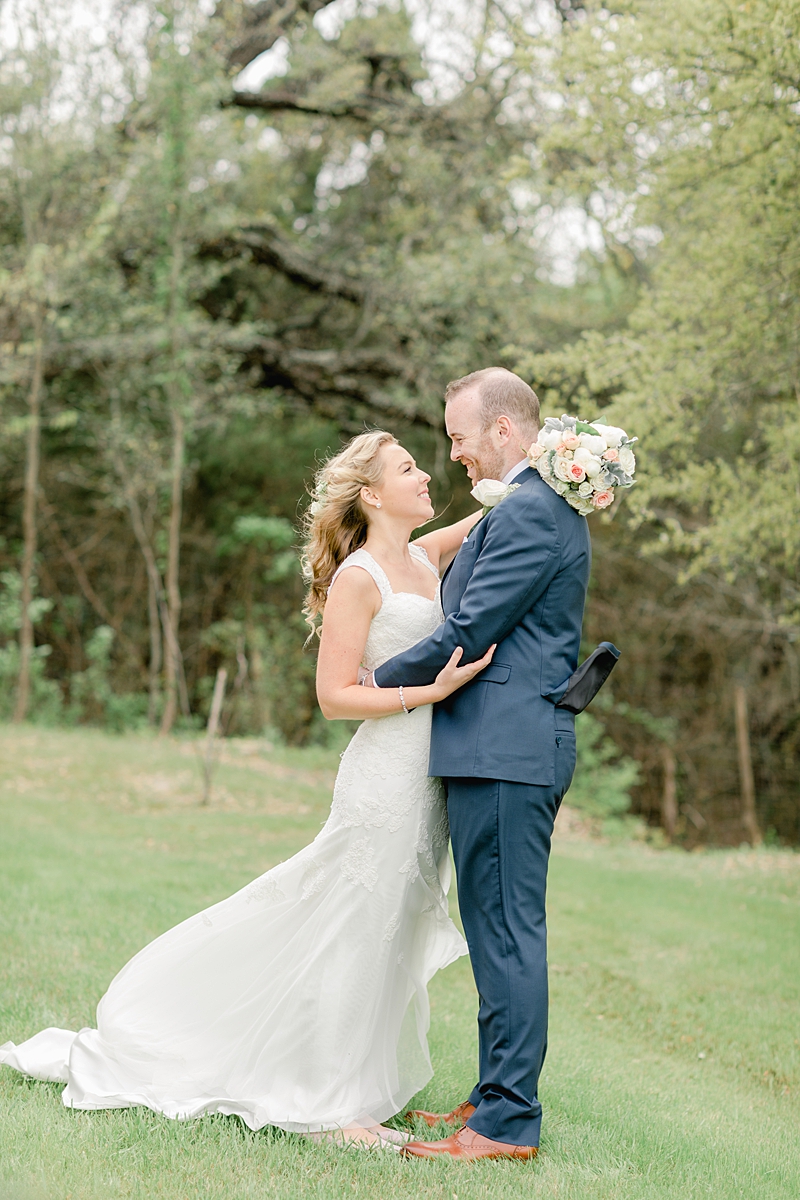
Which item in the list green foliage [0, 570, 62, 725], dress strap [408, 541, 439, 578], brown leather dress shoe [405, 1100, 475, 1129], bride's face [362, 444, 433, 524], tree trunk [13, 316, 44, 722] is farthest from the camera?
green foliage [0, 570, 62, 725]

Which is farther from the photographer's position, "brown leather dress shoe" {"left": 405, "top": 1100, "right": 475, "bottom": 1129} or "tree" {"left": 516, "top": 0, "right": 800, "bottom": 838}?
"tree" {"left": 516, "top": 0, "right": 800, "bottom": 838}

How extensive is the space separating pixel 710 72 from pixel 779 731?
382 inches

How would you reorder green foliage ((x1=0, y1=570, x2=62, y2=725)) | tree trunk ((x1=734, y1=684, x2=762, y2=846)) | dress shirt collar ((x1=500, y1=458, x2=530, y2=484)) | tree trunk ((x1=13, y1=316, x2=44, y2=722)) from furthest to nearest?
green foliage ((x1=0, y1=570, x2=62, y2=725))
tree trunk ((x1=734, y1=684, x2=762, y2=846))
tree trunk ((x1=13, y1=316, x2=44, y2=722))
dress shirt collar ((x1=500, y1=458, x2=530, y2=484))

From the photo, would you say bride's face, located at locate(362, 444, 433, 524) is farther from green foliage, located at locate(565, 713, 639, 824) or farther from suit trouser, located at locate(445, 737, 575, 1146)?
green foliage, located at locate(565, 713, 639, 824)

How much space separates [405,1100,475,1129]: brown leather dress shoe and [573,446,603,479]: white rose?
1859mm

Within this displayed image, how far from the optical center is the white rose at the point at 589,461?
3.07 m

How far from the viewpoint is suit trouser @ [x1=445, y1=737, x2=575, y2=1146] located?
3.08 metres

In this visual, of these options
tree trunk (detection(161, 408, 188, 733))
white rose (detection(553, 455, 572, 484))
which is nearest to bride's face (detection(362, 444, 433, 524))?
white rose (detection(553, 455, 572, 484))

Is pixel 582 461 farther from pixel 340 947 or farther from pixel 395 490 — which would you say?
pixel 340 947

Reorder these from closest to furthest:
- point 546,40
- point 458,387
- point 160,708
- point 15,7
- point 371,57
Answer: point 458,387 < point 546,40 < point 15,7 < point 371,57 < point 160,708

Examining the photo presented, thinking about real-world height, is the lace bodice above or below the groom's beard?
below

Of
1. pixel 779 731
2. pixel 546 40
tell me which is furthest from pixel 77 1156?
pixel 779 731

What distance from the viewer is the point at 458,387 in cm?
332

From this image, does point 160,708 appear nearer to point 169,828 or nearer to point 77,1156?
point 169,828
